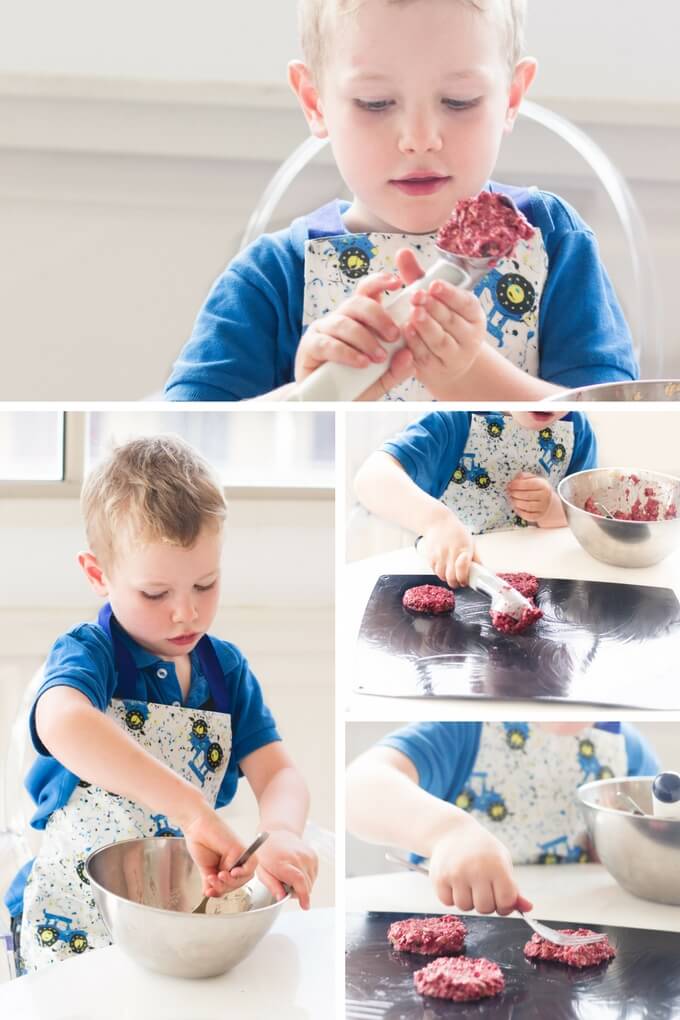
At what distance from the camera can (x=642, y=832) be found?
101 centimetres

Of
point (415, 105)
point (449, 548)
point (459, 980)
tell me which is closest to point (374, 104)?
point (415, 105)

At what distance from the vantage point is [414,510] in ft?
2.95

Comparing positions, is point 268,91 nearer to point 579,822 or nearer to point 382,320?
point 382,320

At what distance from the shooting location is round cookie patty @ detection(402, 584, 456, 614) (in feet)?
2.89

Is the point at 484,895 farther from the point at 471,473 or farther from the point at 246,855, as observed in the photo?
the point at 471,473

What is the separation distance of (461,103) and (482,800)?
2.45 feet

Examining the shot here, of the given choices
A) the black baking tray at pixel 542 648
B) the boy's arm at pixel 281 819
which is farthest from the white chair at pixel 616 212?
the boy's arm at pixel 281 819

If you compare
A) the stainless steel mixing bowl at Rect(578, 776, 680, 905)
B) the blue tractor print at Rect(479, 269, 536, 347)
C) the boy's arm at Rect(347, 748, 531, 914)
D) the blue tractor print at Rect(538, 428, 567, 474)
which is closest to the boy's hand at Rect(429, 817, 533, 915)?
the boy's arm at Rect(347, 748, 531, 914)

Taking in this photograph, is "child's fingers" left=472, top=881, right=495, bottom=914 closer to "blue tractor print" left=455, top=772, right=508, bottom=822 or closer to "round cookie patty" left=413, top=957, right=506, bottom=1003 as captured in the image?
"round cookie patty" left=413, top=957, right=506, bottom=1003

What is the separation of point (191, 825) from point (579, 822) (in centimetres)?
55

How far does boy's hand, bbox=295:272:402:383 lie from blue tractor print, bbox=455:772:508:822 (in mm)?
539

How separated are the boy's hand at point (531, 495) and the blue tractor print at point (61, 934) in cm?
50

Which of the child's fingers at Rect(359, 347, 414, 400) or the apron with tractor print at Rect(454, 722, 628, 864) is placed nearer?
the child's fingers at Rect(359, 347, 414, 400)

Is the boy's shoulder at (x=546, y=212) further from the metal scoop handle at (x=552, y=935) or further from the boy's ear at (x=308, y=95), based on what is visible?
the metal scoop handle at (x=552, y=935)
